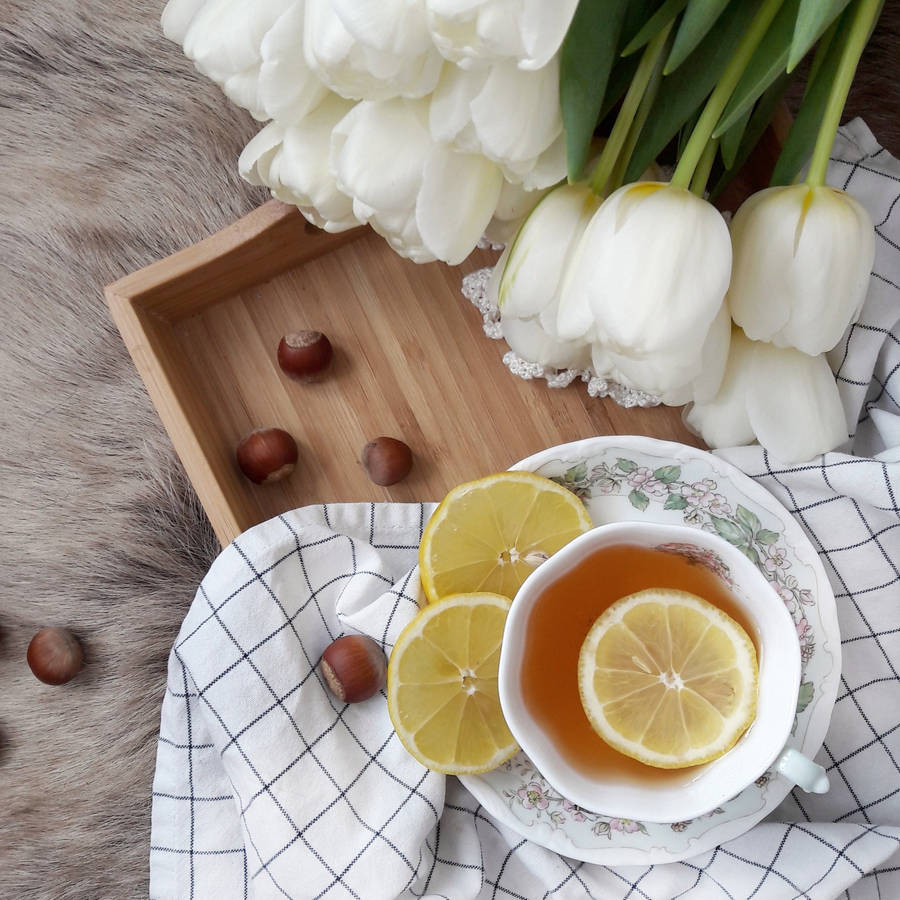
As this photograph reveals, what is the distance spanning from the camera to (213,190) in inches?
37.1

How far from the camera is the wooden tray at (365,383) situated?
35.5 inches

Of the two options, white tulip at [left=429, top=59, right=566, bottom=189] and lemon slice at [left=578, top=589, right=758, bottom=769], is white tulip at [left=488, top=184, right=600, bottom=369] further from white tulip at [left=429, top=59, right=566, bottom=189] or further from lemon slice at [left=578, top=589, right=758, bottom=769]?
lemon slice at [left=578, top=589, right=758, bottom=769]

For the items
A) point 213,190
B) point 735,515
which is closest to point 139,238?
point 213,190

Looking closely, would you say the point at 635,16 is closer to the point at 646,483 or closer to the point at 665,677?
the point at 646,483

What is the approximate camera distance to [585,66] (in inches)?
23.7

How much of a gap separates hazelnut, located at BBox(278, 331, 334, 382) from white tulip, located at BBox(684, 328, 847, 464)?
355mm

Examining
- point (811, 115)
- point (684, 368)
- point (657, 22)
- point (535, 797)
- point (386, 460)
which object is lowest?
point (535, 797)

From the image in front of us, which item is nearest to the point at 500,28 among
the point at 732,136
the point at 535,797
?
the point at 732,136

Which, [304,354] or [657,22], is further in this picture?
[304,354]

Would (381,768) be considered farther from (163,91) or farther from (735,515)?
Answer: (163,91)

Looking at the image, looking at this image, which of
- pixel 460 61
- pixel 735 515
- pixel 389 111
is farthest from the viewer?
pixel 735 515

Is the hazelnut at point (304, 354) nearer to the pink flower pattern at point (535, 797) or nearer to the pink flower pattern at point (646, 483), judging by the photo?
the pink flower pattern at point (646, 483)

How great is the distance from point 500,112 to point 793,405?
0.37 metres

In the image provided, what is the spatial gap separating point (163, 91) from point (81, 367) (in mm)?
300
